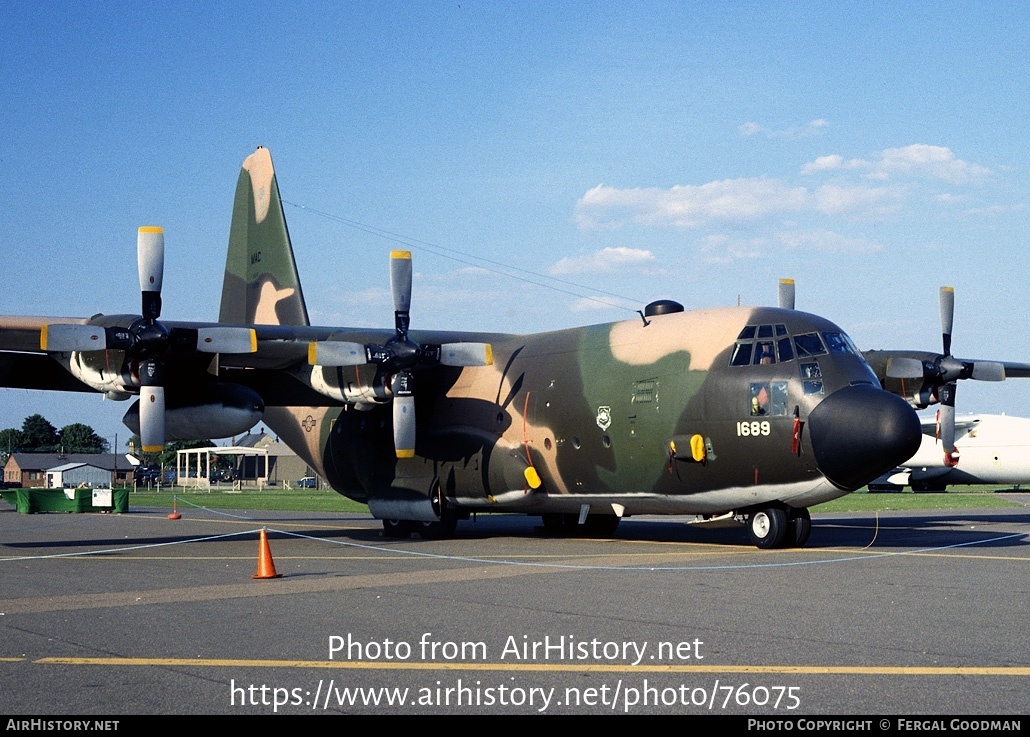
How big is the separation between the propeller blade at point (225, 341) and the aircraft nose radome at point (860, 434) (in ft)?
33.5

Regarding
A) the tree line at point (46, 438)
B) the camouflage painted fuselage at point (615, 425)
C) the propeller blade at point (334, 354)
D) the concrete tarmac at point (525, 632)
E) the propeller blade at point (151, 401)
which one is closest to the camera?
the concrete tarmac at point (525, 632)

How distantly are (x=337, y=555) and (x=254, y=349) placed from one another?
14.1 feet

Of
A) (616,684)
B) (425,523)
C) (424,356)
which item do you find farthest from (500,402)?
(616,684)

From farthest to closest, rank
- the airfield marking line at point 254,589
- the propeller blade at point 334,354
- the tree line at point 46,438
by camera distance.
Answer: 1. the tree line at point 46,438
2. the propeller blade at point 334,354
3. the airfield marking line at point 254,589

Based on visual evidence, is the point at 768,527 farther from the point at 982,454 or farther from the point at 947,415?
the point at 982,454

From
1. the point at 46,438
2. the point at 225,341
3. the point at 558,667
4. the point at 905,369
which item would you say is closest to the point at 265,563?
the point at 225,341

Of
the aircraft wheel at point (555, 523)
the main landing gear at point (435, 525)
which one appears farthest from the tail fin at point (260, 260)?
the aircraft wheel at point (555, 523)

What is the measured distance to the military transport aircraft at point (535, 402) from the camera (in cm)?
1664

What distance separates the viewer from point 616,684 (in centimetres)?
698

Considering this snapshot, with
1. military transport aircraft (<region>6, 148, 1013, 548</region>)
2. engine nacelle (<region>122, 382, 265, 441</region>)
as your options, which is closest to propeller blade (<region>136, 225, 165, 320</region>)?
military transport aircraft (<region>6, 148, 1013, 548</region>)

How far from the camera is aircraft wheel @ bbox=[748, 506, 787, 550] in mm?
17328

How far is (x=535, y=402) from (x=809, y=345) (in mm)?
5753

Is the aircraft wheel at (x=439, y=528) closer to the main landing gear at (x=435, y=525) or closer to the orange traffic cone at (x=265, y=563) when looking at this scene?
the main landing gear at (x=435, y=525)

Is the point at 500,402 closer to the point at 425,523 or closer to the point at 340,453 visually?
the point at 425,523
